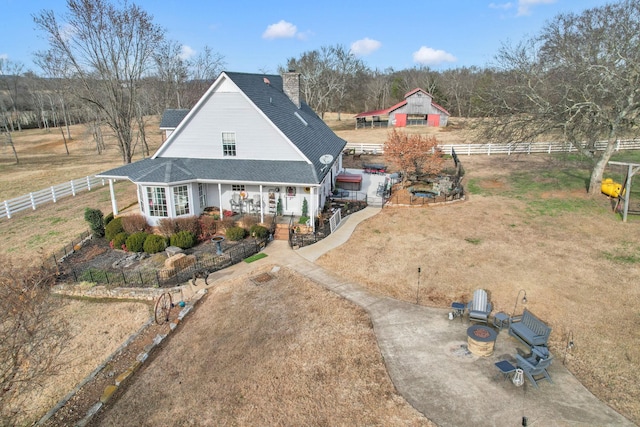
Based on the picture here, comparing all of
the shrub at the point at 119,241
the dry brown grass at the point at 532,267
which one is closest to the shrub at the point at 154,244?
the shrub at the point at 119,241

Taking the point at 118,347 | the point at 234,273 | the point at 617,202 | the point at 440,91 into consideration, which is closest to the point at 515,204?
the point at 617,202

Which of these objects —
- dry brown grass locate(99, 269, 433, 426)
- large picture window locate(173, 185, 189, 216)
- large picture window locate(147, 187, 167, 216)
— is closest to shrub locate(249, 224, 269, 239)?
large picture window locate(173, 185, 189, 216)

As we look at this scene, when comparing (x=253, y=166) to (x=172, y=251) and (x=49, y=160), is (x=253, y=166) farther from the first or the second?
(x=49, y=160)

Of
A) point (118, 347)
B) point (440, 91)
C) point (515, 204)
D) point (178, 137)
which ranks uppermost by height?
point (440, 91)

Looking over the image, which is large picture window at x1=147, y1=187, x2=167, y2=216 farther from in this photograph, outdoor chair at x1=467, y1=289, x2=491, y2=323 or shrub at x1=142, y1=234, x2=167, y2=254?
outdoor chair at x1=467, y1=289, x2=491, y2=323

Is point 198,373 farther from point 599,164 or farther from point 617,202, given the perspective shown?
point 599,164

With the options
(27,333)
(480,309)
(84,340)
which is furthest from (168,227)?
(480,309)

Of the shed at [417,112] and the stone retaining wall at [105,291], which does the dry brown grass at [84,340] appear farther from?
the shed at [417,112]
